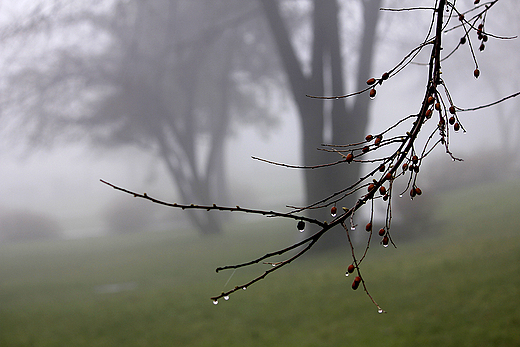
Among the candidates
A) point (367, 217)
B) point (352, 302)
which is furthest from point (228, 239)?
point (352, 302)

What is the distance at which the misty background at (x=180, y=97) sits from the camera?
5.27 m

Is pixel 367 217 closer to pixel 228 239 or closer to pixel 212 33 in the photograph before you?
pixel 228 239

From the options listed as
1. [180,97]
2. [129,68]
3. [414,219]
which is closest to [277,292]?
[414,219]

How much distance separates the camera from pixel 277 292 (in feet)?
12.3

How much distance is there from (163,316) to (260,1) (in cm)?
327

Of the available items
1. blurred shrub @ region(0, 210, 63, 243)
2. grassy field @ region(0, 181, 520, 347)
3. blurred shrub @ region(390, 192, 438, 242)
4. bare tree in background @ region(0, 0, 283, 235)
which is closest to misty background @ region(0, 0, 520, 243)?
bare tree in background @ region(0, 0, 283, 235)

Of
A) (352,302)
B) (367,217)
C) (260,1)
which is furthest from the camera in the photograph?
(367,217)

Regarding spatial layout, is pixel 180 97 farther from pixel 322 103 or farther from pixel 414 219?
pixel 414 219

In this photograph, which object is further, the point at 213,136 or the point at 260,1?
the point at 213,136

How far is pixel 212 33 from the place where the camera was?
5.57 metres

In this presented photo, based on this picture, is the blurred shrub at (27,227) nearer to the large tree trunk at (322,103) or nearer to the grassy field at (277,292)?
the grassy field at (277,292)

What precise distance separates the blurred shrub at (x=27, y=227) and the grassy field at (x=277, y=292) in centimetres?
33

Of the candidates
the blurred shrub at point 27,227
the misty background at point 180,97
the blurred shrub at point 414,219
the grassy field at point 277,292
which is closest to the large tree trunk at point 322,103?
the misty background at point 180,97

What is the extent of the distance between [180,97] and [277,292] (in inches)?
112
